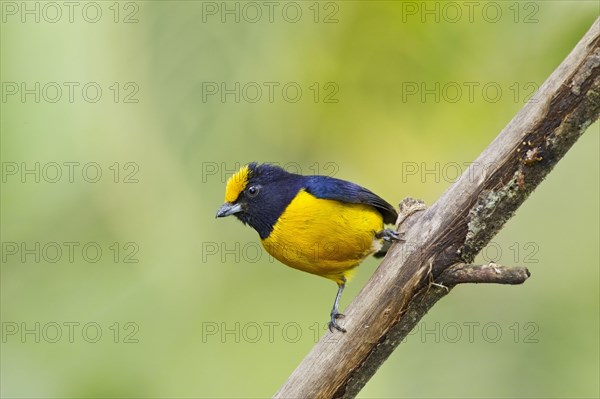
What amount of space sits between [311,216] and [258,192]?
1.21ft

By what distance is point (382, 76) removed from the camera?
2.94 metres

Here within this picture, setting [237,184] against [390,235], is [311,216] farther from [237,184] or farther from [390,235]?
[390,235]

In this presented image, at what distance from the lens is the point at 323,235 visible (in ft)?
12.4

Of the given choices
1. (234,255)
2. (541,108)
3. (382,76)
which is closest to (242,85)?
(382,76)

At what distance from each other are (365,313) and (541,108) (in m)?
0.98

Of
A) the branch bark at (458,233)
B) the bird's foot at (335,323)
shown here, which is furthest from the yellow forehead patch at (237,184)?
the branch bark at (458,233)

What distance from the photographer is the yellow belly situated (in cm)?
377

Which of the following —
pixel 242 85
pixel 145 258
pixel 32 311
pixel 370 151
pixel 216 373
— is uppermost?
pixel 242 85

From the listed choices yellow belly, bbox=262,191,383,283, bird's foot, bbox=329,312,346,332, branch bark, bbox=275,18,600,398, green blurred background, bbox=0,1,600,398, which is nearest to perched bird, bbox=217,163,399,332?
yellow belly, bbox=262,191,383,283

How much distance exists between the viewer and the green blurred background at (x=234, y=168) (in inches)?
106

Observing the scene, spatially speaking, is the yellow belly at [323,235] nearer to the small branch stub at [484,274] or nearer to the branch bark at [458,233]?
the branch bark at [458,233]

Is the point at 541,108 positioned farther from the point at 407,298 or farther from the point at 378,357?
the point at 378,357

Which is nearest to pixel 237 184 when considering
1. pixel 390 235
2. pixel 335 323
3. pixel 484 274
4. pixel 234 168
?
pixel 234 168

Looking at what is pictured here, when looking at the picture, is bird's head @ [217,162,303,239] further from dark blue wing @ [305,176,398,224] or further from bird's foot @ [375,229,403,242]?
bird's foot @ [375,229,403,242]
